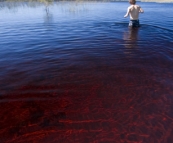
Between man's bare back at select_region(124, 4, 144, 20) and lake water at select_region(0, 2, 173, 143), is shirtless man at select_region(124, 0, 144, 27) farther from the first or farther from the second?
lake water at select_region(0, 2, 173, 143)

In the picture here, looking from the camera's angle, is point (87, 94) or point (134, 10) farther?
point (134, 10)

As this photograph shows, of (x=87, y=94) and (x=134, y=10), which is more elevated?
(x=134, y=10)

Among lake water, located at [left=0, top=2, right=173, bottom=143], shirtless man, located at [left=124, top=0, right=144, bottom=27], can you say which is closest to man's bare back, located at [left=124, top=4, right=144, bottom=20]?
shirtless man, located at [left=124, top=0, right=144, bottom=27]

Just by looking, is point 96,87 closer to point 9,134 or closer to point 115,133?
point 115,133

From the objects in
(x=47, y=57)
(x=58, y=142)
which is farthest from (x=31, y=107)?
(x=47, y=57)

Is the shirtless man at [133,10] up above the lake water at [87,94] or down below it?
above

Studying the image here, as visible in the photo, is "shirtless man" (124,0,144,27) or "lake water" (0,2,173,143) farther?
"shirtless man" (124,0,144,27)

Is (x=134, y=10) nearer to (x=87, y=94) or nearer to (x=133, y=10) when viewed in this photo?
(x=133, y=10)

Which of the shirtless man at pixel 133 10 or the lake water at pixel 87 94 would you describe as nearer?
the lake water at pixel 87 94

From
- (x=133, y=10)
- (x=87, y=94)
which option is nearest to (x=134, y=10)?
(x=133, y=10)

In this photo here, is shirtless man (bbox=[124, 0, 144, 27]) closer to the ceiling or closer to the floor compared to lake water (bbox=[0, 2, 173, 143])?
closer to the ceiling

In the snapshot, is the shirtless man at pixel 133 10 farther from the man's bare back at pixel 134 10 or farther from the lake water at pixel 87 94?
the lake water at pixel 87 94

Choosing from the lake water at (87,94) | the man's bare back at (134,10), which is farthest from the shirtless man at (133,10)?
the lake water at (87,94)

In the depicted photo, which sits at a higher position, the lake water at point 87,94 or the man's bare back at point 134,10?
the man's bare back at point 134,10
